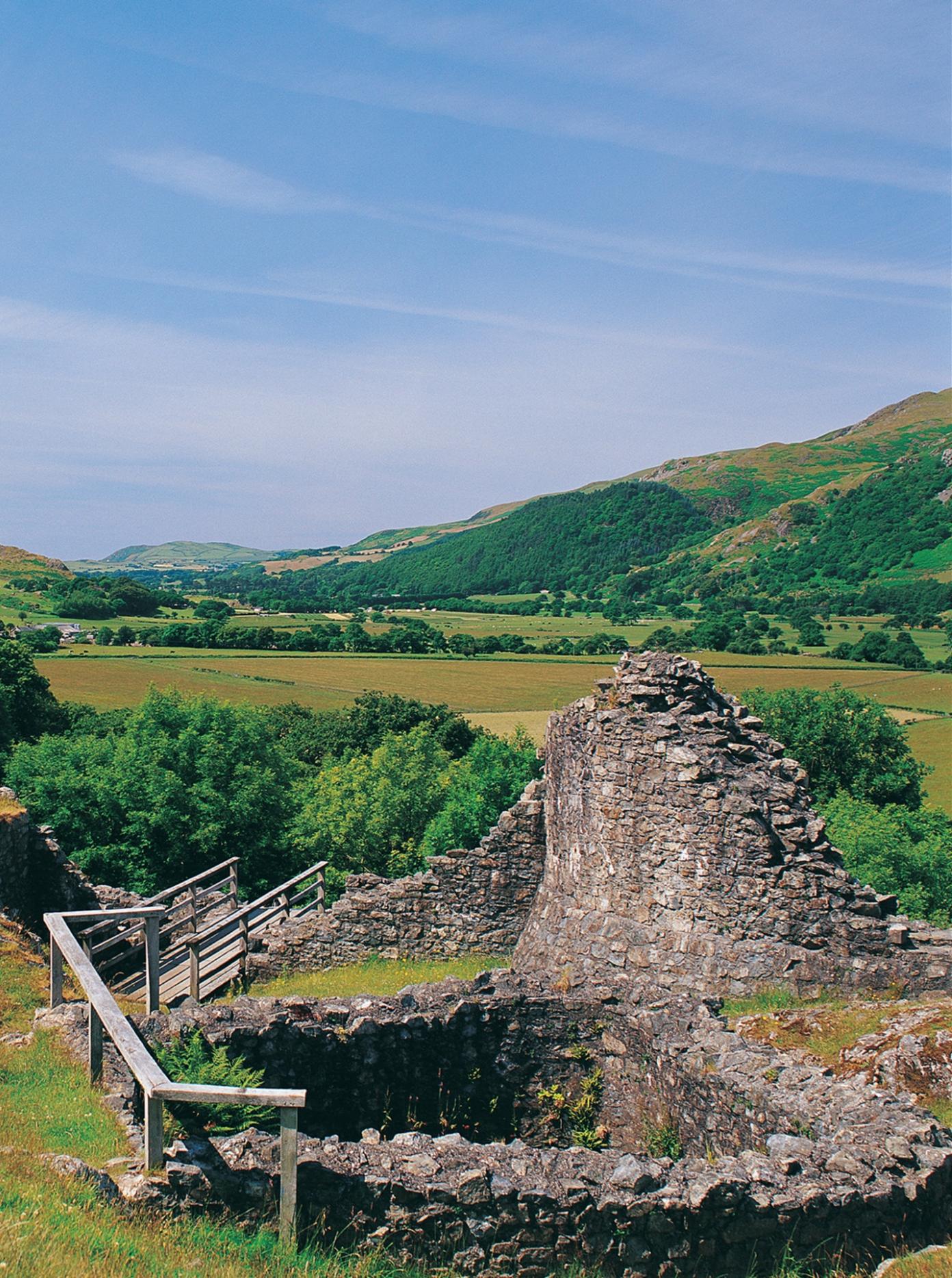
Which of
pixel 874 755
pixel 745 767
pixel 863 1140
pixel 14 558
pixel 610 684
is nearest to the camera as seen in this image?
pixel 863 1140

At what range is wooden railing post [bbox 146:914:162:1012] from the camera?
10.2 metres

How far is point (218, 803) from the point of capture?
26.7m

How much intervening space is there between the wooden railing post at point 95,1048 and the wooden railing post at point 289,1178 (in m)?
2.77

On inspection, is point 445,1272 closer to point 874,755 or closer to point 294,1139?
point 294,1139

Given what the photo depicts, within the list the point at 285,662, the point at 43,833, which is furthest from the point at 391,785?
the point at 285,662

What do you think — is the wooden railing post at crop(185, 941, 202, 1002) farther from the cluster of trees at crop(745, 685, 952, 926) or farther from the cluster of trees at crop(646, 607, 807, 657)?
the cluster of trees at crop(646, 607, 807, 657)

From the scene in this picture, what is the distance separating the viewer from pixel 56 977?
924 centimetres

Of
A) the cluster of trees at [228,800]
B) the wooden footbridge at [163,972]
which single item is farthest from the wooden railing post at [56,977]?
the cluster of trees at [228,800]

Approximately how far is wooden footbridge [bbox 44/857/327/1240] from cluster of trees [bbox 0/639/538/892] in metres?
3.79

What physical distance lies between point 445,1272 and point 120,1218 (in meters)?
2.12

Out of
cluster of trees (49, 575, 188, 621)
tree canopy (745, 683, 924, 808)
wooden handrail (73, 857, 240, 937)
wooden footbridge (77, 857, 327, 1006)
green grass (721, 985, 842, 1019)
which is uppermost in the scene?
cluster of trees (49, 575, 188, 621)

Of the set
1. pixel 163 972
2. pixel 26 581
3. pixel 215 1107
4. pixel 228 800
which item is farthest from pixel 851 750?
pixel 26 581

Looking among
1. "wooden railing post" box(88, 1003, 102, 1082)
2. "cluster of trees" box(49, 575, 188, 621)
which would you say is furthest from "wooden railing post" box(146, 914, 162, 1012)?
"cluster of trees" box(49, 575, 188, 621)

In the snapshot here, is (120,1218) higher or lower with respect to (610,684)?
lower
